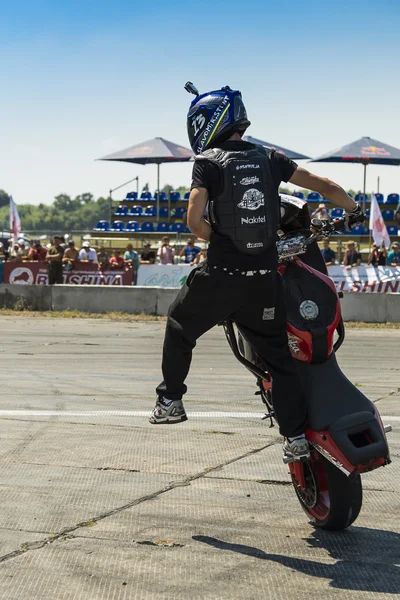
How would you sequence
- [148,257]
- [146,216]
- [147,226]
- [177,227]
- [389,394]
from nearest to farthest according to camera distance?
[389,394], [148,257], [177,227], [147,226], [146,216]

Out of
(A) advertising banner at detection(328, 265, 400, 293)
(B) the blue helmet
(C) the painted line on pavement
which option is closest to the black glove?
(B) the blue helmet

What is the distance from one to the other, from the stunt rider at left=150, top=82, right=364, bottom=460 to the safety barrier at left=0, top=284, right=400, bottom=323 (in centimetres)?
1513

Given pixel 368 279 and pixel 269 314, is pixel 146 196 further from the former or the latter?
pixel 269 314

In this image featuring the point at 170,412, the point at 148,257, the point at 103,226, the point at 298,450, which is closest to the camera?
the point at 298,450

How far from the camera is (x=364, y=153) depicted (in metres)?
32.5

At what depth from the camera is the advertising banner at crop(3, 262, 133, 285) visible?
22.3 metres

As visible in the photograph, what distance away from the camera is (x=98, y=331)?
55.6 feet

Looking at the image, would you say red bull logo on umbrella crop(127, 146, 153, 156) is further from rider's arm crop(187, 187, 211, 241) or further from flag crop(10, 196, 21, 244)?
rider's arm crop(187, 187, 211, 241)

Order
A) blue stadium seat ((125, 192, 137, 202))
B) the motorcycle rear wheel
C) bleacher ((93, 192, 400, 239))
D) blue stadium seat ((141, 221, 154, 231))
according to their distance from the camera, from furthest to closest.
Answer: blue stadium seat ((125, 192, 137, 202)) < blue stadium seat ((141, 221, 154, 231)) < bleacher ((93, 192, 400, 239)) < the motorcycle rear wheel

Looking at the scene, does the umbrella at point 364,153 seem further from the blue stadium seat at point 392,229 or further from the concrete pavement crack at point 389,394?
the concrete pavement crack at point 389,394

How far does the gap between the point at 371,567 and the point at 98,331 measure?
1317 cm

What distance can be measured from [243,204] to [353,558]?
167cm

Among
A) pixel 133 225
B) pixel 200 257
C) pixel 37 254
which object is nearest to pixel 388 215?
pixel 133 225

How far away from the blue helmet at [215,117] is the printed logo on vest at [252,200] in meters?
0.36
